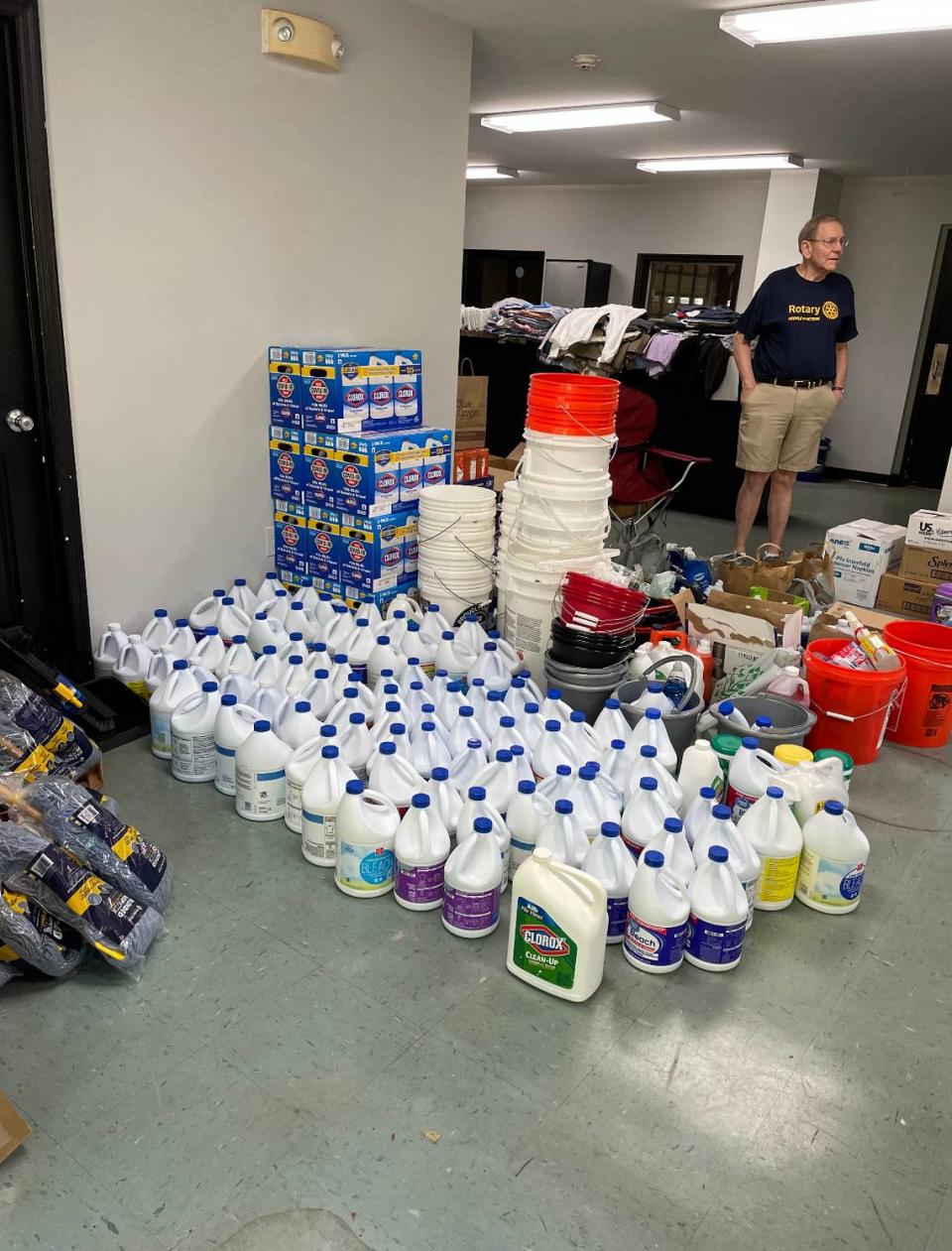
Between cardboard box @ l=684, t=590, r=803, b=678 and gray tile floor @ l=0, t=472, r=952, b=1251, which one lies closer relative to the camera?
gray tile floor @ l=0, t=472, r=952, b=1251

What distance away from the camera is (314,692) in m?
2.74

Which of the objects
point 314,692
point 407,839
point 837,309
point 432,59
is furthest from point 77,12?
point 837,309

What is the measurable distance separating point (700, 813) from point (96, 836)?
4.62 ft

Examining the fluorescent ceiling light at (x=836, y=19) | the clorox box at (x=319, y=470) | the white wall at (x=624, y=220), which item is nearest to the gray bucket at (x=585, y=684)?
the clorox box at (x=319, y=470)

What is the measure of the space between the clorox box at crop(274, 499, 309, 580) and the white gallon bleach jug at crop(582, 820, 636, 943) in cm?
219

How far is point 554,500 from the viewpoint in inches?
130

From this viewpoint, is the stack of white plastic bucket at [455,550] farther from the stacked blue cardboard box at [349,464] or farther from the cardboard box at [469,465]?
the cardboard box at [469,465]

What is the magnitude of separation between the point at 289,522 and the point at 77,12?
72.9 inches

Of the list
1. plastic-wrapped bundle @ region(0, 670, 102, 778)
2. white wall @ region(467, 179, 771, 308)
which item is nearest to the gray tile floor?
plastic-wrapped bundle @ region(0, 670, 102, 778)

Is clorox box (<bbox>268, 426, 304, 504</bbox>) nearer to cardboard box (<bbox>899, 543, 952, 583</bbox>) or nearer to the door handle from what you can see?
the door handle

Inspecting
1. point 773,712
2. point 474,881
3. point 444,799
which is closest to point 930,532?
point 773,712

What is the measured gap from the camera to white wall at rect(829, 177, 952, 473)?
7910 millimetres

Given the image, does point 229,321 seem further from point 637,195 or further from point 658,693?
point 637,195

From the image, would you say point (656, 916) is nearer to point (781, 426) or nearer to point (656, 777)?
point (656, 777)
